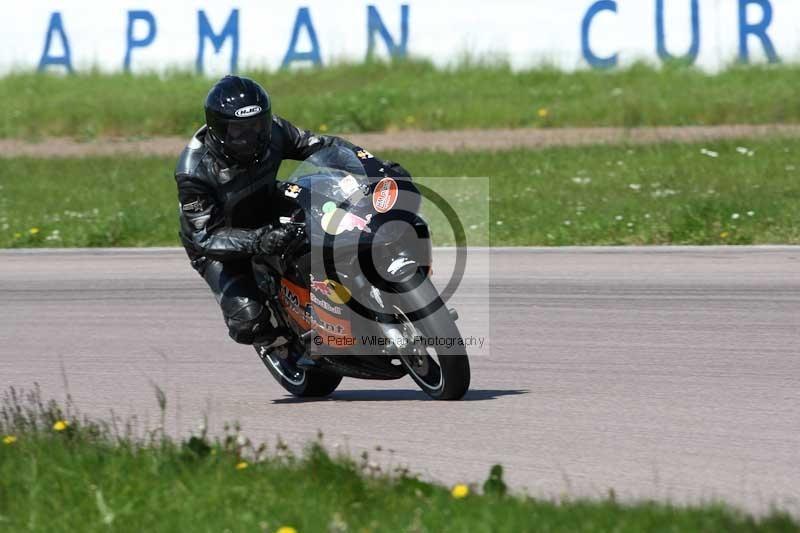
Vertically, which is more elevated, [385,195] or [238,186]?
[238,186]

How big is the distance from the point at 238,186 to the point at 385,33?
12.9 m

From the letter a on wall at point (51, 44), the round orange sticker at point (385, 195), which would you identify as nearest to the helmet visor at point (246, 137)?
the round orange sticker at point (385, 195)

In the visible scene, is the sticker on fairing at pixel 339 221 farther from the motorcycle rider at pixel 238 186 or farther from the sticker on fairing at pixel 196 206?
the sticker on fairing at pixel 196 206

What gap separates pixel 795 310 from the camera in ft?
30.8

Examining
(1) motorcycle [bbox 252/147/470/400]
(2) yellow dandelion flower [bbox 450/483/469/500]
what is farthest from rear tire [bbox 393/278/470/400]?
(2) yellow dandelion flower [bbox 450/483/469/500]

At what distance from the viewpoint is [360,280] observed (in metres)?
6.59

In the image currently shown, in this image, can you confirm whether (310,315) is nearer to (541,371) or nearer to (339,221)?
(339,221)

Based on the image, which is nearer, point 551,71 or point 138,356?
point 138,356

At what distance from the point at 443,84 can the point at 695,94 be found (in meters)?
3.69

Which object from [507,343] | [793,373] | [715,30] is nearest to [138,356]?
[507,343]

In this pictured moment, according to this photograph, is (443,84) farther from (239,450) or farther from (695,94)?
(239,450)

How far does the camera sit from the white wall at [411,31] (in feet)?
60.2

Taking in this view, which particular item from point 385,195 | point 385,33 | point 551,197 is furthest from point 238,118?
point 385,33

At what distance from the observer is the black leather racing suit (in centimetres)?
696
